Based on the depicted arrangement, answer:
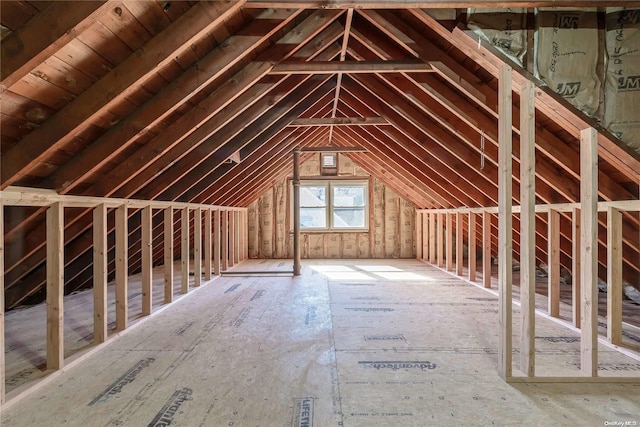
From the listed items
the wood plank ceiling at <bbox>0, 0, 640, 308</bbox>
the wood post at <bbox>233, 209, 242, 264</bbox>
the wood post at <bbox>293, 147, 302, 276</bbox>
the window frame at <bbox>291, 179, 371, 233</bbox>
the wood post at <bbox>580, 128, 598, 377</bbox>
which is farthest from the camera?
the window frame at <bbox>291, 179, 371, 233</bbox>

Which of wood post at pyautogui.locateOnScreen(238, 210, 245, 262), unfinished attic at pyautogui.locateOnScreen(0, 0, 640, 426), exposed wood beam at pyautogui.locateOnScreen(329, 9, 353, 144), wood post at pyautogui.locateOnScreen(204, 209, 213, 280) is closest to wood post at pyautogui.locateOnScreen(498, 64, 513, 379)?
unfinished attic at pyautogui.locateOnScreen(0, 0, 640, 426)

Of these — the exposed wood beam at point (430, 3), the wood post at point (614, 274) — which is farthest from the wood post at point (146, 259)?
the wood post at point (614, 274)

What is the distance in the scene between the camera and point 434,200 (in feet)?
23.2

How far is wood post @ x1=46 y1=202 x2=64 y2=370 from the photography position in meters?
2.57

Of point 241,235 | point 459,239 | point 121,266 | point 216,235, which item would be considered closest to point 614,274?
point 459,239

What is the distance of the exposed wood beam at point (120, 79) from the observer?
2.16 m

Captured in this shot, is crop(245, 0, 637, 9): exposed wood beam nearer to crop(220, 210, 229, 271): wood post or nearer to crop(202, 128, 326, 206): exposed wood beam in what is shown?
crop(202, 128, 326, 206): exposed wood beam

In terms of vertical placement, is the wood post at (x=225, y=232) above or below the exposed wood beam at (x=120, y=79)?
below

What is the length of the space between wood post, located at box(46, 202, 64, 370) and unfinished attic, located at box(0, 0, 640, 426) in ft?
0.05

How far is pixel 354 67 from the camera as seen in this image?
11.8 feet

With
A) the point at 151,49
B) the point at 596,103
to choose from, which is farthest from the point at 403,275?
the point at 151,49

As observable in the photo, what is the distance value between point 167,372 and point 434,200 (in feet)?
19.5

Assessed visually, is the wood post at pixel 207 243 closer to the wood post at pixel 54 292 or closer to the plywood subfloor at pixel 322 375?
the plywood subfloor at pixel 322 375

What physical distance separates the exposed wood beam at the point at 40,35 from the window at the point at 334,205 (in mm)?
7959
